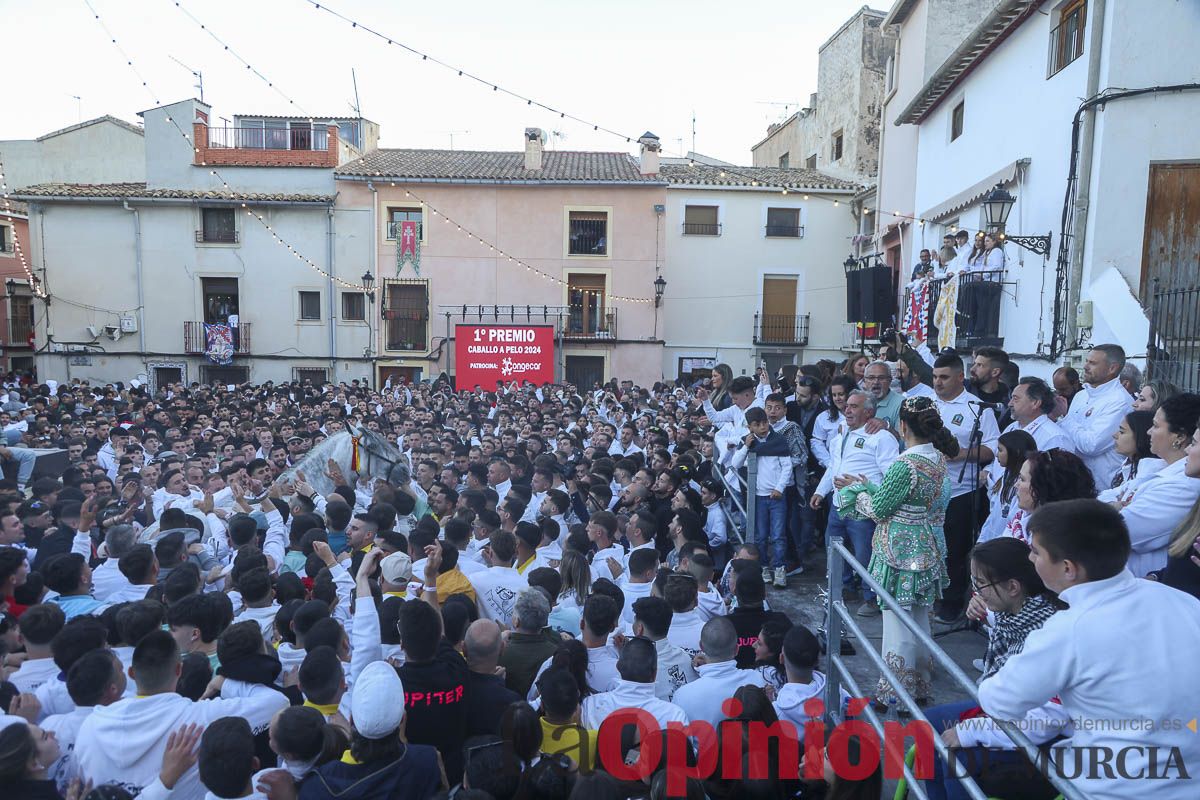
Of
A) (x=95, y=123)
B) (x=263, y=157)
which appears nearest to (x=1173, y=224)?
(x=263, y=157)

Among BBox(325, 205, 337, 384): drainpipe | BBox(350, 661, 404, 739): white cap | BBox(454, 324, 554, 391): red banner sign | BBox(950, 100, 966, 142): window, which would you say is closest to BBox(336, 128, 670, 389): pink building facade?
BBox(325, 205, 337, 384): drainpipe

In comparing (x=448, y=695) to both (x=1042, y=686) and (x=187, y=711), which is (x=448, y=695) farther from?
(x=1042, y=686)

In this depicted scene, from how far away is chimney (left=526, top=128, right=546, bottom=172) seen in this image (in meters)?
24.3

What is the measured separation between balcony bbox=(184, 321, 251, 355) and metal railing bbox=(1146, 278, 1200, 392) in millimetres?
22379

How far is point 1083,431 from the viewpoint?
4.89 meters

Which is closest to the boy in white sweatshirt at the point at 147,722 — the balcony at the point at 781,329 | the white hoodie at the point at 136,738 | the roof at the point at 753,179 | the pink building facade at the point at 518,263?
the white hoodie at the point at 136,738

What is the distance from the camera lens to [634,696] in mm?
3275

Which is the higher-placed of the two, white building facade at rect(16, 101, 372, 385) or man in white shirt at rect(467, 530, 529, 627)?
white building facade at rect(16, 101, 372, 385)

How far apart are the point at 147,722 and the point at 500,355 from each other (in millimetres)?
19168

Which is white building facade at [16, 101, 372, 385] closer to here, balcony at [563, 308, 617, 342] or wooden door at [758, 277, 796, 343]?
balcony at [563, 308, 617, 342]

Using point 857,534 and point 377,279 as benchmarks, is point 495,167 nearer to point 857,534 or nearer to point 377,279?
point 377,279

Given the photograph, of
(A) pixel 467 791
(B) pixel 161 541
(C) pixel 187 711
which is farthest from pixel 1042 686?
(B) pixel 161 541

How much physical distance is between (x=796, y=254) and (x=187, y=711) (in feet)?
79.5

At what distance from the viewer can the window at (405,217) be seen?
76.5ft
